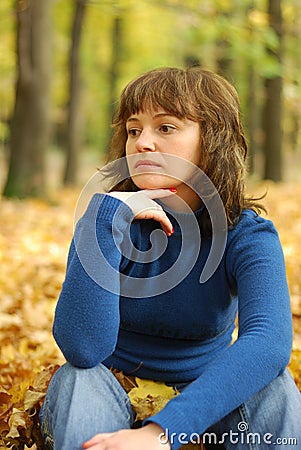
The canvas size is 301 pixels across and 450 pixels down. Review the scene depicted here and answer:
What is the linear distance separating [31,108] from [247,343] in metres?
7.70

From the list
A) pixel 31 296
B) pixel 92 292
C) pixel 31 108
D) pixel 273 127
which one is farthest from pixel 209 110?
pixel 273 127

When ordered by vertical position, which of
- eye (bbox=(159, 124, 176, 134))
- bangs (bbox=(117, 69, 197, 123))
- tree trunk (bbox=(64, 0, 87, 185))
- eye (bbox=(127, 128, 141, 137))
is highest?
bangs (bbox=(117, 69, 197, 123))

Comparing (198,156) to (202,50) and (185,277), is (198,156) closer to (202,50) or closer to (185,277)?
(185,277)

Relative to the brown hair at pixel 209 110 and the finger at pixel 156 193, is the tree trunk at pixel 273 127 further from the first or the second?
the finger at pixel 156 193

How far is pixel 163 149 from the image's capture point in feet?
6.89

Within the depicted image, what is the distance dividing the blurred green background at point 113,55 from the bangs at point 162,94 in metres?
0.46

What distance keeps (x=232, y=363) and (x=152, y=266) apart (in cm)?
47

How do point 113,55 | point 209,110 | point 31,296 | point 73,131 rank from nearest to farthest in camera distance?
point 209,110, point 31,296, point 73,131, point 113,55

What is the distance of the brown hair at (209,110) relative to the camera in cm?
211

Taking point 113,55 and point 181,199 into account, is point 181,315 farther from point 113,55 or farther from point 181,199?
point 113,55

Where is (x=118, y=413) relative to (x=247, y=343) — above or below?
below

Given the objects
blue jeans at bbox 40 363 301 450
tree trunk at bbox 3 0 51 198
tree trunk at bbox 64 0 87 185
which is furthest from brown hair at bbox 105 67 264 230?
tree trunk at bbox 64 0 87 185

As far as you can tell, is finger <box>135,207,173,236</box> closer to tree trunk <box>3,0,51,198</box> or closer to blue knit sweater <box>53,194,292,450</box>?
blue knit sweater <box>53,194,292,450</box>

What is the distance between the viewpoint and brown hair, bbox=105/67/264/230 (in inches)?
83.0
